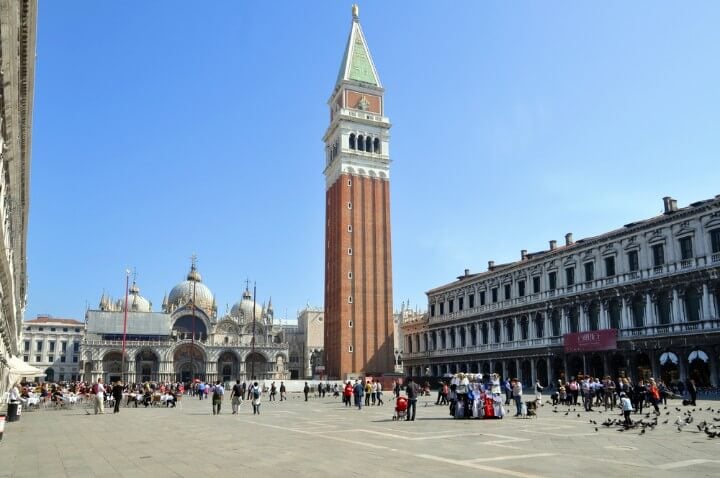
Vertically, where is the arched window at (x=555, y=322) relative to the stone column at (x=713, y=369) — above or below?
above

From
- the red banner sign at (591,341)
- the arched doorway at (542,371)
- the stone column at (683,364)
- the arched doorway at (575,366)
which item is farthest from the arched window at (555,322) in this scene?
the stone column at (683,364)

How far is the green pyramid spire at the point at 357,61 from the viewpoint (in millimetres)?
75375

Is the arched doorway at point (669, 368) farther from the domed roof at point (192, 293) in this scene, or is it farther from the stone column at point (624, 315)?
the domed roof at point (192, 293)

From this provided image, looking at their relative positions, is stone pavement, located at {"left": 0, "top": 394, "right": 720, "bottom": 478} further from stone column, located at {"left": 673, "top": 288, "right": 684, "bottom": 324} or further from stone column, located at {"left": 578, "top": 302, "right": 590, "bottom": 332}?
stone column, located at {"left": 578, "top": 302, "right": 590, "bottom": 332}

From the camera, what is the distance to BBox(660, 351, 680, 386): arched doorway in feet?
122

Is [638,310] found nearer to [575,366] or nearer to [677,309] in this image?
[677,309]

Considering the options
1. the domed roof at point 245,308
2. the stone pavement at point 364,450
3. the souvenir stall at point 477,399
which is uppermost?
the domed roof at point 245,308

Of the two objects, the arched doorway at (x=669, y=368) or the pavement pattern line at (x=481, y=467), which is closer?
the pavement pattern line at (x=481, y=467)

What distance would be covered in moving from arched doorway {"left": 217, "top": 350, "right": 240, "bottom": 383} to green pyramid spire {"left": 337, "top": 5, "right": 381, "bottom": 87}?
136 feet

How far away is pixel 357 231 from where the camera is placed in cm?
6912

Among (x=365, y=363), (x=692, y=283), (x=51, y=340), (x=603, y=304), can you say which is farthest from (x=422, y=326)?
(x=51, y=340)

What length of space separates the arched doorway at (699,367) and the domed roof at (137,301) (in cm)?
8643

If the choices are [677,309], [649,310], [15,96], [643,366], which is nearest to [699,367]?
[677,309]

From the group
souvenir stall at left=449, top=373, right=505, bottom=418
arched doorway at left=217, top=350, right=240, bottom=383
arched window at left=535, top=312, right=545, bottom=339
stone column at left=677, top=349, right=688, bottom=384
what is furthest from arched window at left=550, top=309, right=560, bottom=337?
arched doorway at left=217, top=350, right=240, bottom=383
